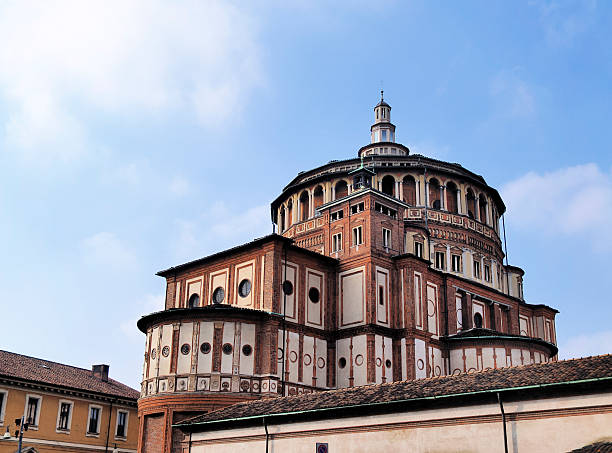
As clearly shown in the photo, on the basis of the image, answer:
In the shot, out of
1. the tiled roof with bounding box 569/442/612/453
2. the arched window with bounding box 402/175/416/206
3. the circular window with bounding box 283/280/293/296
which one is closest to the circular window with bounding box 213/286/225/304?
the circular window with bounding box 283/280/293/296

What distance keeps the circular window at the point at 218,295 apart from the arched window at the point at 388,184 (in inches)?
671

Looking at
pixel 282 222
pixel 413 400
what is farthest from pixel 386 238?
pixel 413 400

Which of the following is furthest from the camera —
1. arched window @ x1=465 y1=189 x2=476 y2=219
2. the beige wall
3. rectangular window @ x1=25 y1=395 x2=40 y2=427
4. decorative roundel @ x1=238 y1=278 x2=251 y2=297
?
arched window @ x1=465 y1=189 x2=476 y2=219

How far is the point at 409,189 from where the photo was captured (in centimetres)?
5334

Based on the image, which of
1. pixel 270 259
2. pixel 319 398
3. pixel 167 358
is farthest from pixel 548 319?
pixel 319 398

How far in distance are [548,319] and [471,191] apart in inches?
455

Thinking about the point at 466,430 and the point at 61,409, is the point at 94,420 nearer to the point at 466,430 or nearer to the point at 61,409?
the point at 61,409

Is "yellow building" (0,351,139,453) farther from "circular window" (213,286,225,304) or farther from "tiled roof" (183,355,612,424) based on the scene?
"tiled roof" (183,355,612,424)

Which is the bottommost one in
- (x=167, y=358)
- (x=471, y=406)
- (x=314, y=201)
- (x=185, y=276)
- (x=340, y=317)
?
(x=471, y=406)

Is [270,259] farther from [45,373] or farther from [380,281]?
[45,373]

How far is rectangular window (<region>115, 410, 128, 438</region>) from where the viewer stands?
47.7 meters

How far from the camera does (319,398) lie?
2370 cm

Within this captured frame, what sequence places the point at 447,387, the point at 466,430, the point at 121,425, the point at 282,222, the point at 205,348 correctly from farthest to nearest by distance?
the point at 282,222 → the point at 121,425 → the point at 205,348 → the point at 447,387 → the point at 466,430

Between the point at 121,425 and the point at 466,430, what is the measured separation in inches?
1369
